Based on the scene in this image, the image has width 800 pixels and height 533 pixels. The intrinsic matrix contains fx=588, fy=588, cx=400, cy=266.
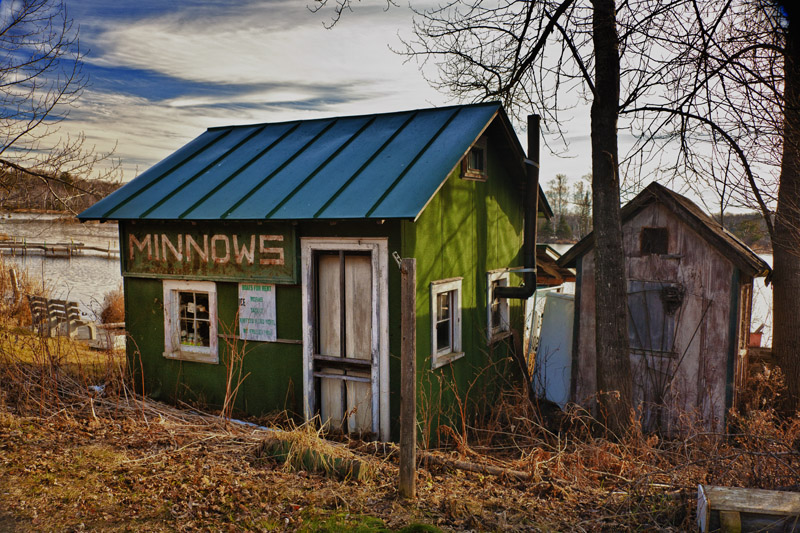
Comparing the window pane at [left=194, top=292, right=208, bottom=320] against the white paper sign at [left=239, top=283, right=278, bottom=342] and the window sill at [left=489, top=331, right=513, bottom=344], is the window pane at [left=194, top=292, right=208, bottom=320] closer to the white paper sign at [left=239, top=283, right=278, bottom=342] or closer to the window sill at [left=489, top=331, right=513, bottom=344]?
the white paper sign at [left=239, top=283, right=278, bottom=342]

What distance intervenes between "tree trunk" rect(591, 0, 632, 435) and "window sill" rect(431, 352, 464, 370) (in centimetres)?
217

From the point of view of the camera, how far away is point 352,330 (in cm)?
830

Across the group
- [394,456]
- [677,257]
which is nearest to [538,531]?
[394,456]

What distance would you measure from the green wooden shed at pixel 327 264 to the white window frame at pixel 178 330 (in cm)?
2

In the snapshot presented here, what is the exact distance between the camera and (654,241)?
10.3 metres

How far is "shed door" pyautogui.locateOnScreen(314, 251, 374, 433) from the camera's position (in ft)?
26.9

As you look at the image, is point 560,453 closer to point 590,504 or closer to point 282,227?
point 590,504

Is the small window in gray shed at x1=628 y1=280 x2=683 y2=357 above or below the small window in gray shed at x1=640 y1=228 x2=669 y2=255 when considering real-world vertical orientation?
below

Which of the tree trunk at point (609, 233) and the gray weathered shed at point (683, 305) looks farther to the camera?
the gray weathered shed at point (683, 305)

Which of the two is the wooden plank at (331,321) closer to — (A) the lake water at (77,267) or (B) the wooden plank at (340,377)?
(B) the wooden plank at (340,377)

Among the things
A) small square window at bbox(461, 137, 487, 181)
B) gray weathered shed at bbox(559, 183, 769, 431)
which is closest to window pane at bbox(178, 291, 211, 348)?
small square window at bbox(461, 137, 487, 181)

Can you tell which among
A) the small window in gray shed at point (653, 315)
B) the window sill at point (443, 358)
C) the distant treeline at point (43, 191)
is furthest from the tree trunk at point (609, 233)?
the distant treeline at point (43, 191)

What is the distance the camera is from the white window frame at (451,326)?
27.8 feet

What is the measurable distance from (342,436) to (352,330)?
1.47 metres
